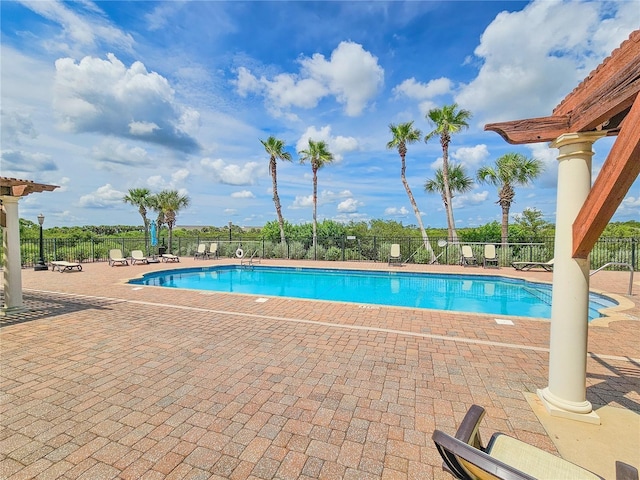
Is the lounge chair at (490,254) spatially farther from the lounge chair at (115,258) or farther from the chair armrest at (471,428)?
the lounge chair at (115,258)

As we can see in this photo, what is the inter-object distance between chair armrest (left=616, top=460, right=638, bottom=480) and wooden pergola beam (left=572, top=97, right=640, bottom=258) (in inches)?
60.1

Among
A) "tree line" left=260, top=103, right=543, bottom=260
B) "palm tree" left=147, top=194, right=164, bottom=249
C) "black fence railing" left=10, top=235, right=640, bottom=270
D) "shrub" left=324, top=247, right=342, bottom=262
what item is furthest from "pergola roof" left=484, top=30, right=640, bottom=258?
"palm tree" left=147, top=194, right=164, bottom=249

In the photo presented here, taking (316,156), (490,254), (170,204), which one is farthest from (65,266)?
(490,254)

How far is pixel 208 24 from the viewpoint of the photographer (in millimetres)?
7492

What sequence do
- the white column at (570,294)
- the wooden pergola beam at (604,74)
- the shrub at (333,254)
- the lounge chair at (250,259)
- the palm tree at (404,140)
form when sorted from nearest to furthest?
1. the wooden pergola beam at (604,74)
2. the white column at (570,294)
3. the lounge chair at (250,259)
4. the palm tree at (404,140)
5. the shrub at (333,254)

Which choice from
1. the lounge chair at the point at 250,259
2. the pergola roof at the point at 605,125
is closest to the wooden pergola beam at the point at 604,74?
the pergola roof at the point at 605,125

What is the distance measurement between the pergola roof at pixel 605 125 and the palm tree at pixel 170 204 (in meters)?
19.6

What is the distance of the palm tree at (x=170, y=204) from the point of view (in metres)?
18.8

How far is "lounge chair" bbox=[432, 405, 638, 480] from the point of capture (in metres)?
1.13

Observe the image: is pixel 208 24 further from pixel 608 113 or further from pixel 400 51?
pixel 608 113

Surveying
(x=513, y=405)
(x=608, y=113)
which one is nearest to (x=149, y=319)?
(x=513, y=405)

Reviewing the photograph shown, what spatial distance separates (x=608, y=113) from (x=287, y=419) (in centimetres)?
316

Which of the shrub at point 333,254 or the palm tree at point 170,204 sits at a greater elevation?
the palm tree at point 170,204

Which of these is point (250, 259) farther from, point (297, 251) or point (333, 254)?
A: point (333, 254)
